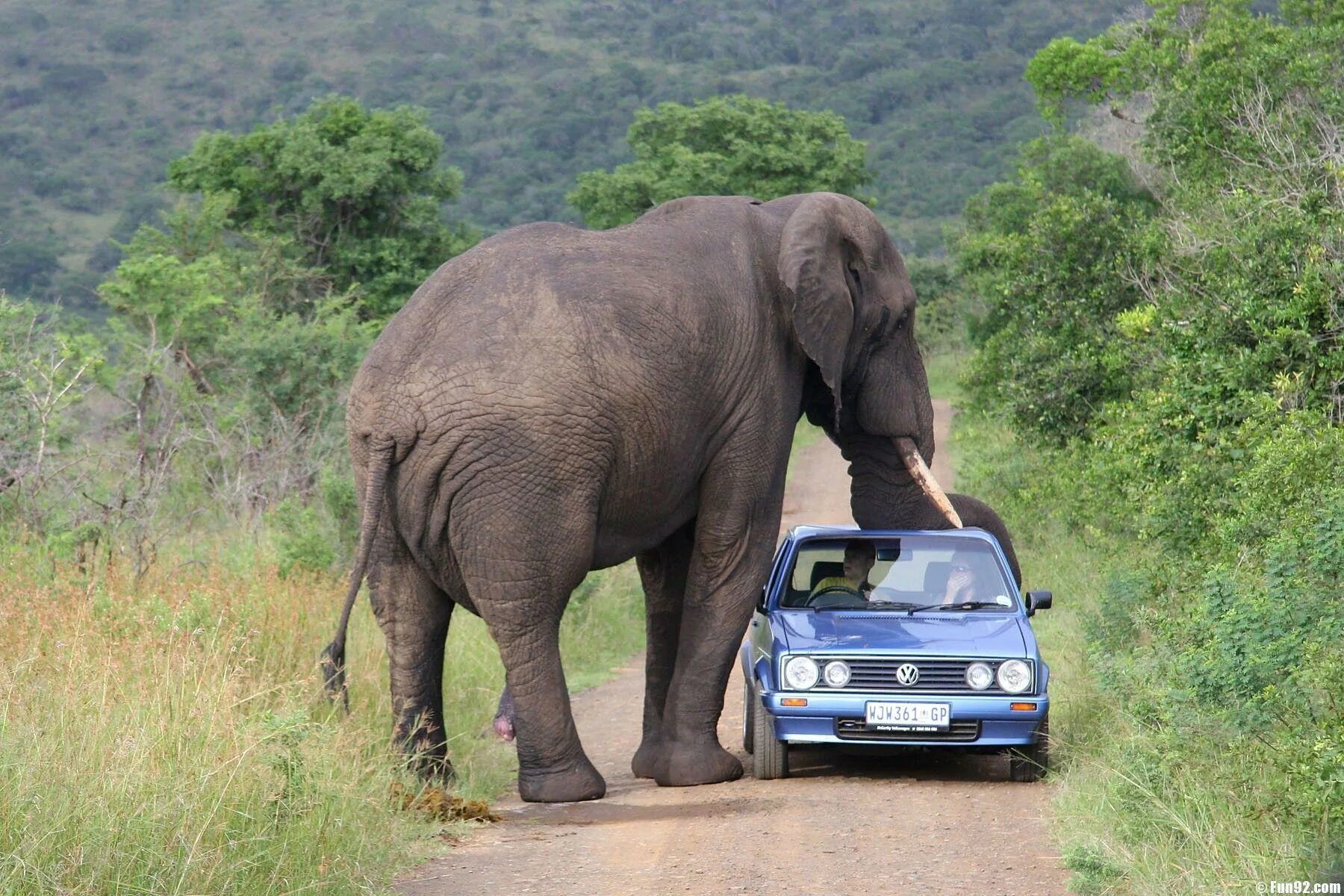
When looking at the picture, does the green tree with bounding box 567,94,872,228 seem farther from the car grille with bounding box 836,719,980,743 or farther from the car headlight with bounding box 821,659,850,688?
the car grille with bounding box 836,719,980,743

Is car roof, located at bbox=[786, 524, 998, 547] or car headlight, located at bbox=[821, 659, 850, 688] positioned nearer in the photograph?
car headlight, located at bbox=[821, 659, 850, 688]

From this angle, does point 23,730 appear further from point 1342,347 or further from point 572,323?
point 1342,347

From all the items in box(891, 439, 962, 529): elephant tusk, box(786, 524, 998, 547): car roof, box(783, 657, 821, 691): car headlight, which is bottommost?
box(783, 657, 821, 691): car headlight

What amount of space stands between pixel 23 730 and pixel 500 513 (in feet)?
9.82

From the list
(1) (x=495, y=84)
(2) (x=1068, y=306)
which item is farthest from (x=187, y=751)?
(1) (x=495, y=84)

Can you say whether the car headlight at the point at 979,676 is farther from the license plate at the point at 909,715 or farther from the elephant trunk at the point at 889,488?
the elephant trunk at the point at 889,488

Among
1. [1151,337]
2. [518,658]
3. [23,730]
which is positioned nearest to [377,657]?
[518,658]

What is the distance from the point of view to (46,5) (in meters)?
95.1

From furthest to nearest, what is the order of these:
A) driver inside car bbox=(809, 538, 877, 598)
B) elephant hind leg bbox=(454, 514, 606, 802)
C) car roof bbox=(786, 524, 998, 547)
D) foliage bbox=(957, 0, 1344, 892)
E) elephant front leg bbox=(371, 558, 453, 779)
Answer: car roof bbox=(786, 524, 998, 547) → driver inside car bbox=(809, 538, 877, 598) → elephant front leg bbox=(371, 558, 453, 779) → elephant hind leg bbox=(454, 514, 606, 802) → foliage bbox=(957, 0, 1344, 892)

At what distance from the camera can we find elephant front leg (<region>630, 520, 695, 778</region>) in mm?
10789

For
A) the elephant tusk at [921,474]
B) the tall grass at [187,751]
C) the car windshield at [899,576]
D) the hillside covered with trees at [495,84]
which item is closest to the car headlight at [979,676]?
the car windshield at [899,576]

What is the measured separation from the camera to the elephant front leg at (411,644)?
956cm

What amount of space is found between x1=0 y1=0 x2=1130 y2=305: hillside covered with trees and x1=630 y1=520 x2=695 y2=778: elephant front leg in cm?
4631

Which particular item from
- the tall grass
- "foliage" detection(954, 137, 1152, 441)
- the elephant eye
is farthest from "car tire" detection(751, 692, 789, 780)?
"foliage" detection(954, 137, 1152, 441)
